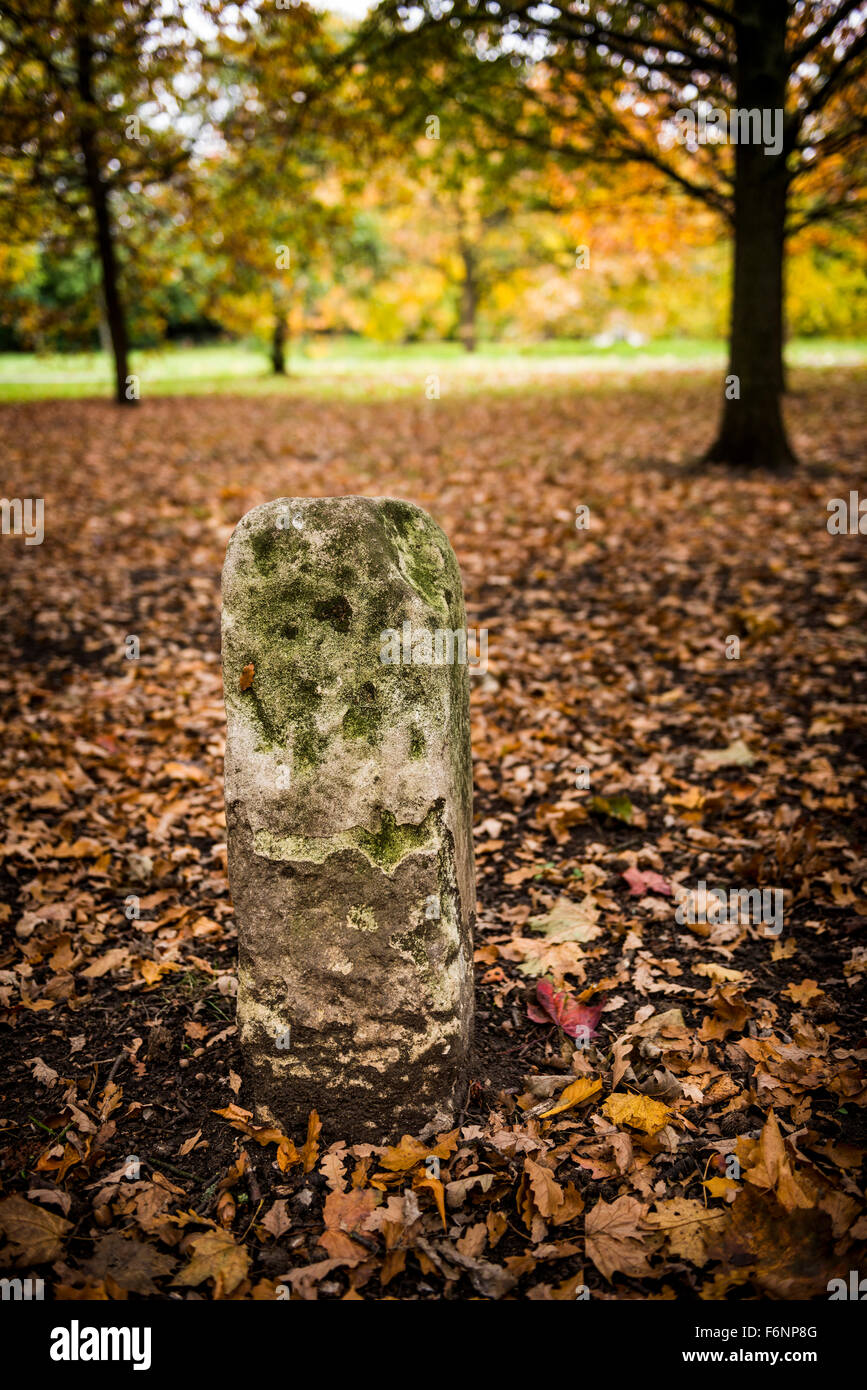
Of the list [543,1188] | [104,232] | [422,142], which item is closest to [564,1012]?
[543,1188]

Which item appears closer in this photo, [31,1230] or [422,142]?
[31,1230]

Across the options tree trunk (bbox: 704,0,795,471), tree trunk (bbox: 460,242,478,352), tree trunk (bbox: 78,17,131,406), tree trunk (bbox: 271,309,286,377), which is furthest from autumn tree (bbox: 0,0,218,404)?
tree trunk (bbox: 460,242,478,352)

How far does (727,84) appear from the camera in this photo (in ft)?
36.3

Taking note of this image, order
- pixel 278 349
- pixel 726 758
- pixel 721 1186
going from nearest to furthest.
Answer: pixel 721 1186 → pixel 726 758 → pixel 278 349

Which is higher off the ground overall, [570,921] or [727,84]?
[727,84]

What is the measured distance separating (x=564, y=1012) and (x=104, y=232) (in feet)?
56.0

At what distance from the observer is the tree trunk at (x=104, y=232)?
13805 millimetres

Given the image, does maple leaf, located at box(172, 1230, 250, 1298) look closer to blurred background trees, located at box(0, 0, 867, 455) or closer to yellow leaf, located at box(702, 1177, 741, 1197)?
yellow leaf, located at box(702, 1177, 741, 1197)

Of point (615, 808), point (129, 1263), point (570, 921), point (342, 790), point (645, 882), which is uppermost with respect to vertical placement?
point (342, 790)

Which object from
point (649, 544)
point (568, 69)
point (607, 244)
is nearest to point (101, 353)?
point (607, 244)

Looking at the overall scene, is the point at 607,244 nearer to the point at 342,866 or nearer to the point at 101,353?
the point at 342,866

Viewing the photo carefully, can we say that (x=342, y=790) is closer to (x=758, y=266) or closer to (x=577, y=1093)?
(x=577, y=1093)

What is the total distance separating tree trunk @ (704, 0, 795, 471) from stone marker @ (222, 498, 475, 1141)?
25.5 feet
